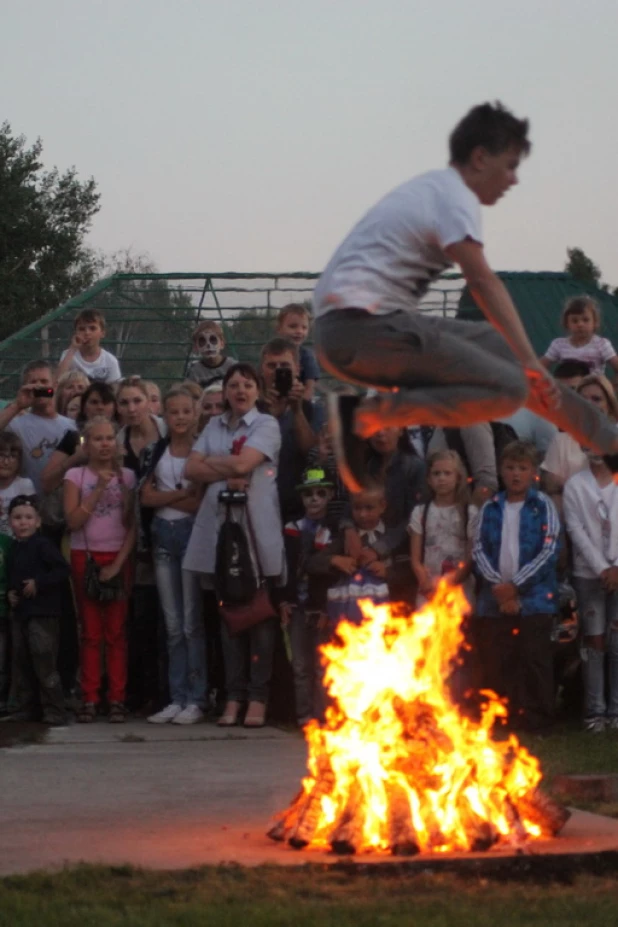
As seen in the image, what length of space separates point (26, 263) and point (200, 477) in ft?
140

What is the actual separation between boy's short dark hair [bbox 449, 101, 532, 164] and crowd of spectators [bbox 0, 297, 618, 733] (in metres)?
4.04

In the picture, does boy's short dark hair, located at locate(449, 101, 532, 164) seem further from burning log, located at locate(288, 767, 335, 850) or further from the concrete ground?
the concrete ground

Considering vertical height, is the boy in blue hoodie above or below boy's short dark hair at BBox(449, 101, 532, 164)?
below

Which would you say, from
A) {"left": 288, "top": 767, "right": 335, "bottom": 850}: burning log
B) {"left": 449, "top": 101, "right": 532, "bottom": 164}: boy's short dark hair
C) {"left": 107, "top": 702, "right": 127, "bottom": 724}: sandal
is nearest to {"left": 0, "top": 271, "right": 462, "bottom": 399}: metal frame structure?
{"left": 107, "top": 702, "right": 127, "bottom": 724}: sandal

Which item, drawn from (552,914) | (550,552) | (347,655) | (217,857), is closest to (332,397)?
(347,655)

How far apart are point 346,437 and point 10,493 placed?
469 centimetres

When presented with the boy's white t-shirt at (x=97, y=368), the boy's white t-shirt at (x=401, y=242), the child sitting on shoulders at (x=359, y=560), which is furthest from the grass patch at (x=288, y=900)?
the boy's white t-shirt at (x=97, y=368)

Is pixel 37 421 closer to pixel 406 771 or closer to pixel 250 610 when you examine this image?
pixel 250 610

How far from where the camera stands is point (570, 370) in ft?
37.4

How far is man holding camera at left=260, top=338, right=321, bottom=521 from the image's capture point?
10897 millimetres

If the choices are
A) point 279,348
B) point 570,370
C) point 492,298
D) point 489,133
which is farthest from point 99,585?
point 489,133

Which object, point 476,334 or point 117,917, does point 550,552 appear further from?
point 117,917

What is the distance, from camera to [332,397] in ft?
23.6

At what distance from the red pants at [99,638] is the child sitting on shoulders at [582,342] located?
361 centimetres
